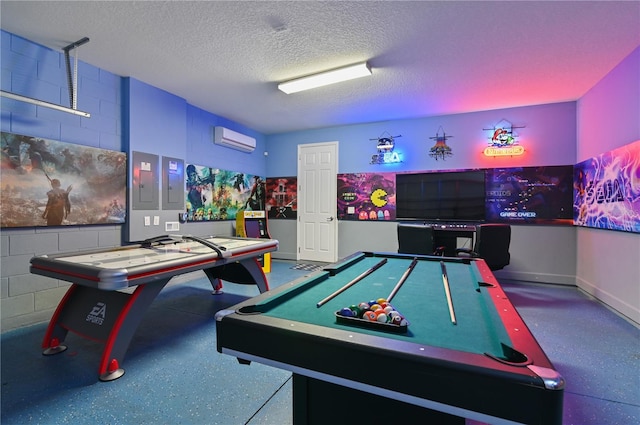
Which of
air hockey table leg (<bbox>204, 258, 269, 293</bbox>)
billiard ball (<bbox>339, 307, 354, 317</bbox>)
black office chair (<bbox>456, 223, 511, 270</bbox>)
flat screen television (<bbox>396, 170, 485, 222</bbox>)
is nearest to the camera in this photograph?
billiard ball (<bbox>339, 307, 354, 317</bbox>)

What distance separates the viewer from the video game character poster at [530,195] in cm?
454

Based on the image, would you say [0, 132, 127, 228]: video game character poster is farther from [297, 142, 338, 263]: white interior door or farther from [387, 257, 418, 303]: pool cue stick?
[387, 257, 418, 303]: pool cue stick

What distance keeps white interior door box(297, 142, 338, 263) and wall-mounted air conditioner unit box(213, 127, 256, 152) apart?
110 cm

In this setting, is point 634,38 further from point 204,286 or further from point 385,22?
point 204,286

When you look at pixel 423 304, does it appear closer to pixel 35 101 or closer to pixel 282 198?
pixel 35 101

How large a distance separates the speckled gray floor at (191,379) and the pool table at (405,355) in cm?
77

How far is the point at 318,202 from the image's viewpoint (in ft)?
20.5

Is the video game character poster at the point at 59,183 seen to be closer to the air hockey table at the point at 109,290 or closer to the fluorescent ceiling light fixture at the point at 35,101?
the fluorescent ceiling light fixture at the point at 35,101

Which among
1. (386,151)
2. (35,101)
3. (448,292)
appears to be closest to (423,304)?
(448,292)

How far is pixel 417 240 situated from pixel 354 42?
102 inches

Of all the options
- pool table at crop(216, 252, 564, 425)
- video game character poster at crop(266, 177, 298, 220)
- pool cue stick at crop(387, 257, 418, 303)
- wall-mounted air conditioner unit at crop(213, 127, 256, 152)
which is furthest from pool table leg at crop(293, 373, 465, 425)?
video game character poster at crop(266, 177, 298, 220)

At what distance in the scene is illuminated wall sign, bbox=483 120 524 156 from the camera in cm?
476

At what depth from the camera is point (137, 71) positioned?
3.57 metres

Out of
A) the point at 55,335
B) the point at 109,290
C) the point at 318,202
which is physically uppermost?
the point at 318,202
